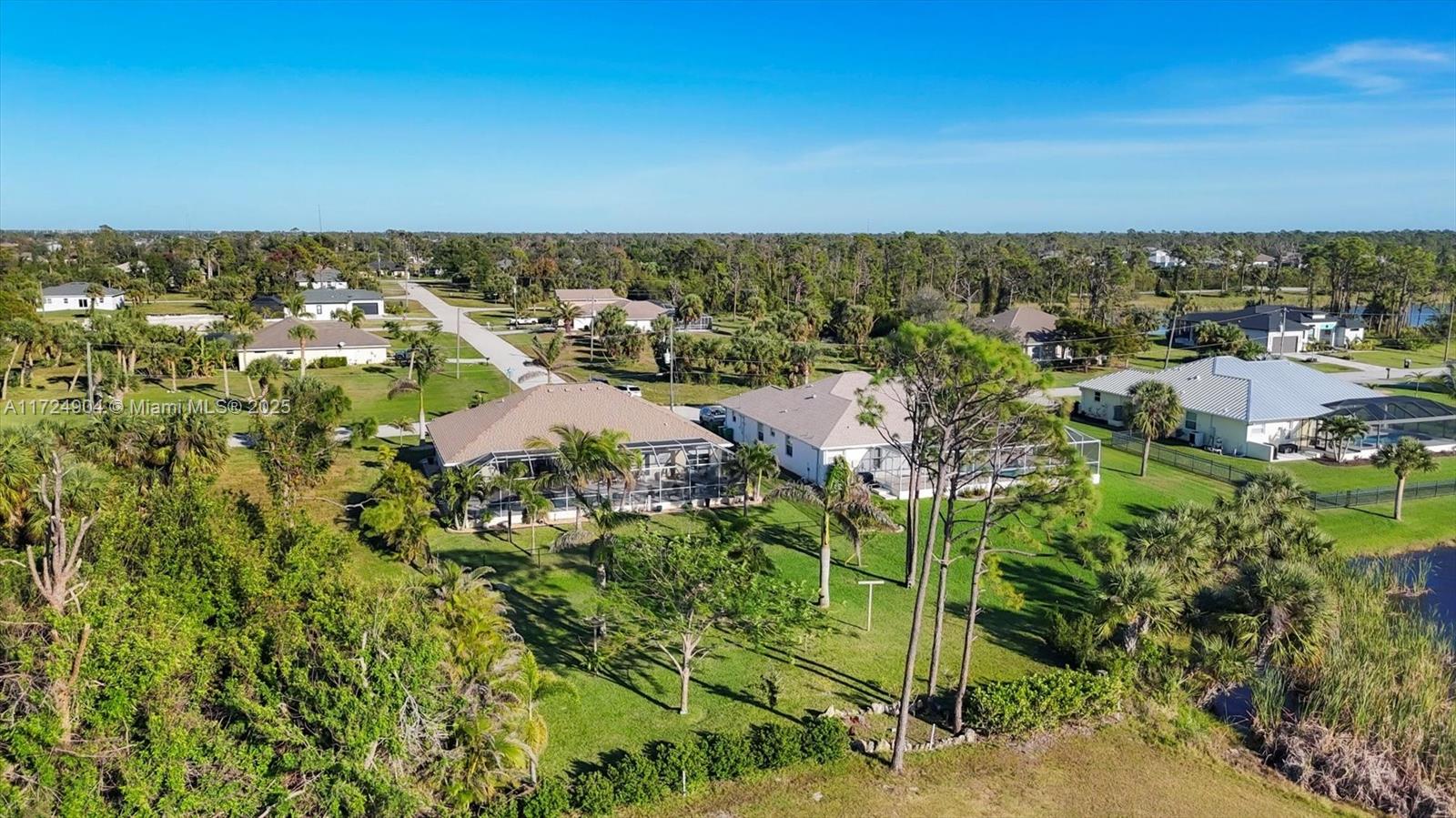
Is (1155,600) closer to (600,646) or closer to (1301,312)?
(600,646)

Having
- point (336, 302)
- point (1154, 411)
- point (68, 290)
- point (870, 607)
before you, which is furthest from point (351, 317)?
point (870, 607)

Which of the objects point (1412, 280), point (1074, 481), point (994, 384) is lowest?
A: point (1074, 481)

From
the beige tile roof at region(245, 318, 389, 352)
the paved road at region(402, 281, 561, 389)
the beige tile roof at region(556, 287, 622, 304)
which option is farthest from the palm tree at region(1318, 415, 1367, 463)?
the beige tile roof at region(556, 287, 622, 304)

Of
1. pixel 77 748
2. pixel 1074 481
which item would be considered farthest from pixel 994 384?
pixel 77 748

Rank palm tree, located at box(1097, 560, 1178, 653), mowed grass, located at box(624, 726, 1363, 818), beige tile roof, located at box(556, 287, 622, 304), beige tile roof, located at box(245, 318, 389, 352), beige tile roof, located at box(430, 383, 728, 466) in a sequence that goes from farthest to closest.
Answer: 1. beige tile roof, located at box(556, 287, 622, 304)
2. beige tile roof, located at box(245, 318, 389, 352)
3. beige tile roof, located at box(430, 383, 728, 466)
4. palm tree, located at box(1097, 560, 1178, 653)
5. mowed grass, located at box(624, 726, 1363, 818)

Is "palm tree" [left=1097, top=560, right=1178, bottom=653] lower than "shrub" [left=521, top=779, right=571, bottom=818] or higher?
higher

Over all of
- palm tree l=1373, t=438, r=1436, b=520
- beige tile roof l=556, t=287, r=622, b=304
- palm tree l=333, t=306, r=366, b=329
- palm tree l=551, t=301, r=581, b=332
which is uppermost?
beige tile roof l=556, t=287, r=622, b=304

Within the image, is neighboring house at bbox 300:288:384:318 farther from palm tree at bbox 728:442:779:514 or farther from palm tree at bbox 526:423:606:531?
palm tree at bbox 526:423:606:531
